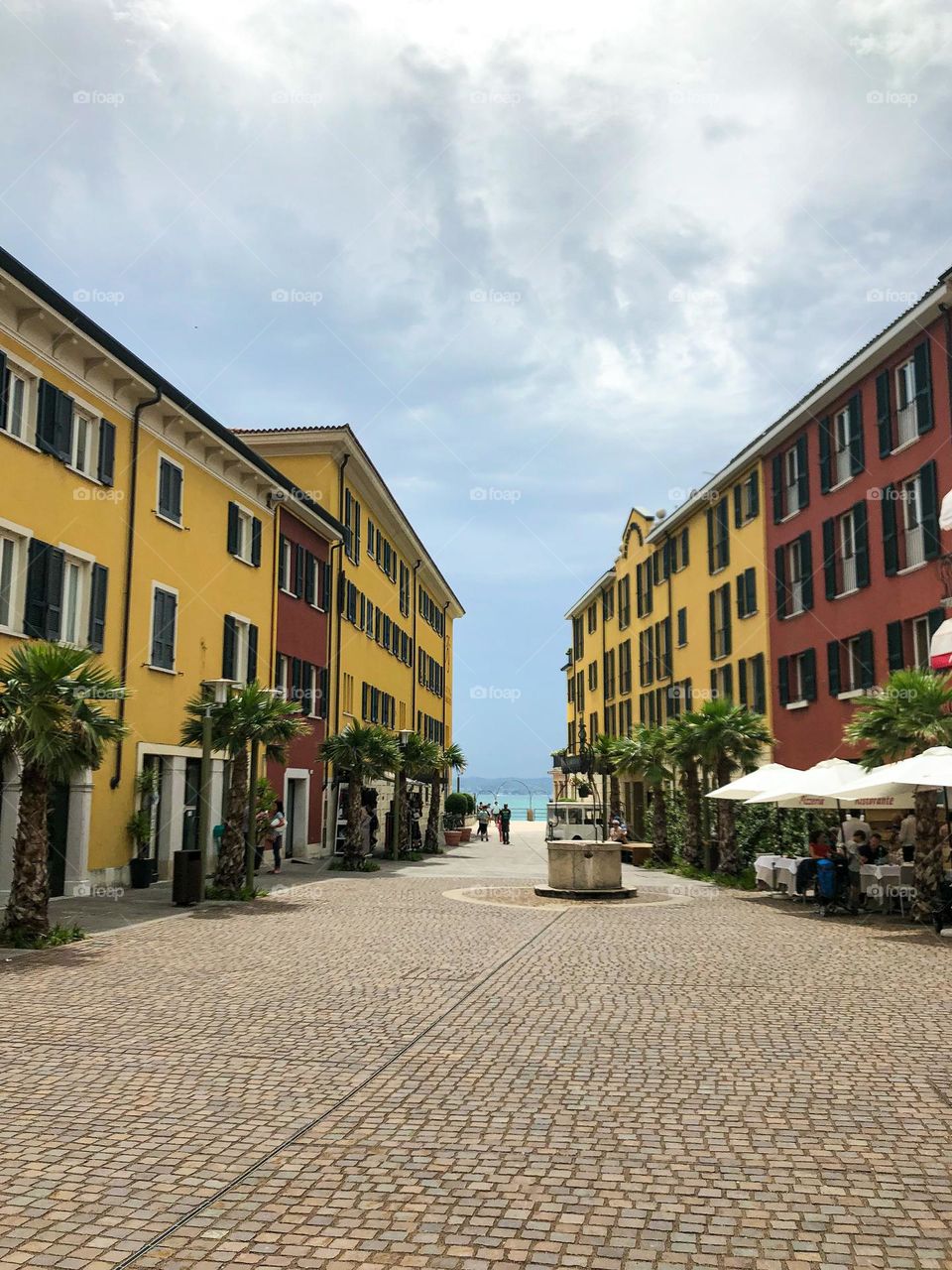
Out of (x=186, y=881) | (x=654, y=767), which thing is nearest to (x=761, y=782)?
(x=186, y=881)

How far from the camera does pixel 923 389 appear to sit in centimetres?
2438

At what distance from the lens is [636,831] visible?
181 feet

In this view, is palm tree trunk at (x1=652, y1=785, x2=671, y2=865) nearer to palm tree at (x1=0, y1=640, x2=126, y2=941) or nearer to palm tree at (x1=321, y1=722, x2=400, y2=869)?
palm tree at (x1=321, y1=722, x2=400, y2=869)

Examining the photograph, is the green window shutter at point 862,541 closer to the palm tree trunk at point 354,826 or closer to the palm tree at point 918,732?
the palm tree at point 918,732

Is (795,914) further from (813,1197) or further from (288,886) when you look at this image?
(813,1197)

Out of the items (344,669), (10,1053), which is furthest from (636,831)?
(10,1053)

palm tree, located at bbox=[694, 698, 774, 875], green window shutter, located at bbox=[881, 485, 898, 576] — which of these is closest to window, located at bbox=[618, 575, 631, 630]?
palm tree, located at bbox=[694, 698, 774, 875]

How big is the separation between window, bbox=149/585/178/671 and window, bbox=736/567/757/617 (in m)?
18.8

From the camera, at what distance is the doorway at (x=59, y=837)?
2019 centimetres

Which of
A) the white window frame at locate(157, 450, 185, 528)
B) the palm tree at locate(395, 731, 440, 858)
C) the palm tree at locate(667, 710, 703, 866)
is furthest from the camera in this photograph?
the palm tree at locate(395, 731, 440, 858)

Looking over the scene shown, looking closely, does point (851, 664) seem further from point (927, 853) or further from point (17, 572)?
point (17, 572)

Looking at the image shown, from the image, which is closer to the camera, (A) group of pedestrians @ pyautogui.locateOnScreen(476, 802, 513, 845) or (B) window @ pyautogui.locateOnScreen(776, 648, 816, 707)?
(B) window @ pyautogui.locateOnScreen(776, 648, 816, 707)

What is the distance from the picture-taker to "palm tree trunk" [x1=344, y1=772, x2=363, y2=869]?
29.8 meters

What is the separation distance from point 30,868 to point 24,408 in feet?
29.1
